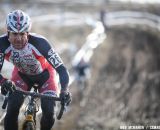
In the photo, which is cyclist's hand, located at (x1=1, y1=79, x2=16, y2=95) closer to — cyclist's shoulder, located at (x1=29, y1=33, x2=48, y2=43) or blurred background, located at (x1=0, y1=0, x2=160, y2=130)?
cyclist's shoulder, located at (x1=29, y1=33, x2=48, y2=43)

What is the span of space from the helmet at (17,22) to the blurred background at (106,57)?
4832mm

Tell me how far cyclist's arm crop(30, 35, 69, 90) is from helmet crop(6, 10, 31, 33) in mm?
474

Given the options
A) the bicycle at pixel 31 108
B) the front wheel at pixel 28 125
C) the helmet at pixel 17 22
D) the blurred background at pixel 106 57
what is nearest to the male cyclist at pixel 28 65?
the helmet at pixel 17 22

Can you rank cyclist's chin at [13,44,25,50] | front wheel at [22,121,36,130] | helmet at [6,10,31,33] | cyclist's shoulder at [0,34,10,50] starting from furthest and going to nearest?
cyclist's shoulder at [0,34,10,50] < cyclist's chin at [13,44,25,50] < helmet at [6,10,31,33] < front wheel at [22,121,36,130]

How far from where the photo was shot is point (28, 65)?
29.0 feet

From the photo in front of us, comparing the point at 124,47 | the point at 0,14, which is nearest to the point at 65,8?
the point at 0,14

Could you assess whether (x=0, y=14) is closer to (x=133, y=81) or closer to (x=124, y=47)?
(x=124, y=47)

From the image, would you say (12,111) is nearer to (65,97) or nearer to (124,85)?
(65,97)

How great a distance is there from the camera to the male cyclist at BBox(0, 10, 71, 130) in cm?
823

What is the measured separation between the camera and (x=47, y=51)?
8570 mm

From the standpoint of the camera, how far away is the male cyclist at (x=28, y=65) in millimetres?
8227

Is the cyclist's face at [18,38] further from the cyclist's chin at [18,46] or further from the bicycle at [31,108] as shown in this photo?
the bicycle at [31,108]

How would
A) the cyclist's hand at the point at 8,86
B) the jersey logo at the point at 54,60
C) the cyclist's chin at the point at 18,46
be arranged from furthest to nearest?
the jersey logo at the point at 54,60 → the cyclist's chin at the point at 18,46 → the cyclist's hand at the point at 8,86

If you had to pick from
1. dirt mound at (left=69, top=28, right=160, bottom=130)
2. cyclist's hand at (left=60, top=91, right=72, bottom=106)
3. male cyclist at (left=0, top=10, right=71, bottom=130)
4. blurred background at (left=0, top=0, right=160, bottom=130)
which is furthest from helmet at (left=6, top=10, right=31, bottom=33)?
dirt mound at (left=69, top=28, right=160, bottom=130)
